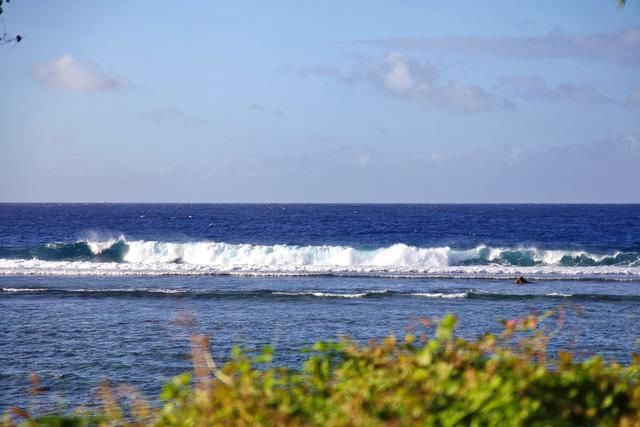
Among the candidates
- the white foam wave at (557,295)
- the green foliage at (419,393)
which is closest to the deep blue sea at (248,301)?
the white foam wave at (557,295)

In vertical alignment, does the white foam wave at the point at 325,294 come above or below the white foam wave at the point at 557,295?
below

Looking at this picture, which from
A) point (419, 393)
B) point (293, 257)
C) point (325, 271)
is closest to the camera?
point (419, 393)

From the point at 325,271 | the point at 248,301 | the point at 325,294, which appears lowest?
the point at 248,301

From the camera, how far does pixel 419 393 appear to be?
4.80m

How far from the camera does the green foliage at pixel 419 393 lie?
4621 millimetres

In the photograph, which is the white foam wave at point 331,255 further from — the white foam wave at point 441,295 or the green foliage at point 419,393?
the green foliage at point 419,393

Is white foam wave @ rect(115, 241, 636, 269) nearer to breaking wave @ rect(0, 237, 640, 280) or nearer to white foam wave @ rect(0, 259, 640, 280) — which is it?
breaking wave @ rect(0, 237, 640, 280)

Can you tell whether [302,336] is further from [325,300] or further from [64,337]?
[325,300]

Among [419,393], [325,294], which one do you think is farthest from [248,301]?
[419,393]

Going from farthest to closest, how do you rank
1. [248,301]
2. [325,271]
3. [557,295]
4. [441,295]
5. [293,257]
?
[293,257]
[325,271]
[557,295]
[441,295]
[248,301]

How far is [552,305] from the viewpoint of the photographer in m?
29.4

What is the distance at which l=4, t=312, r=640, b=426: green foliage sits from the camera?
462 cm

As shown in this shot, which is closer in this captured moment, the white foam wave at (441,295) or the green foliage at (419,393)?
the green foliage at (419,393)

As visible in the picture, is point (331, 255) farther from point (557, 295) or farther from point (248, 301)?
point (248, 301)
